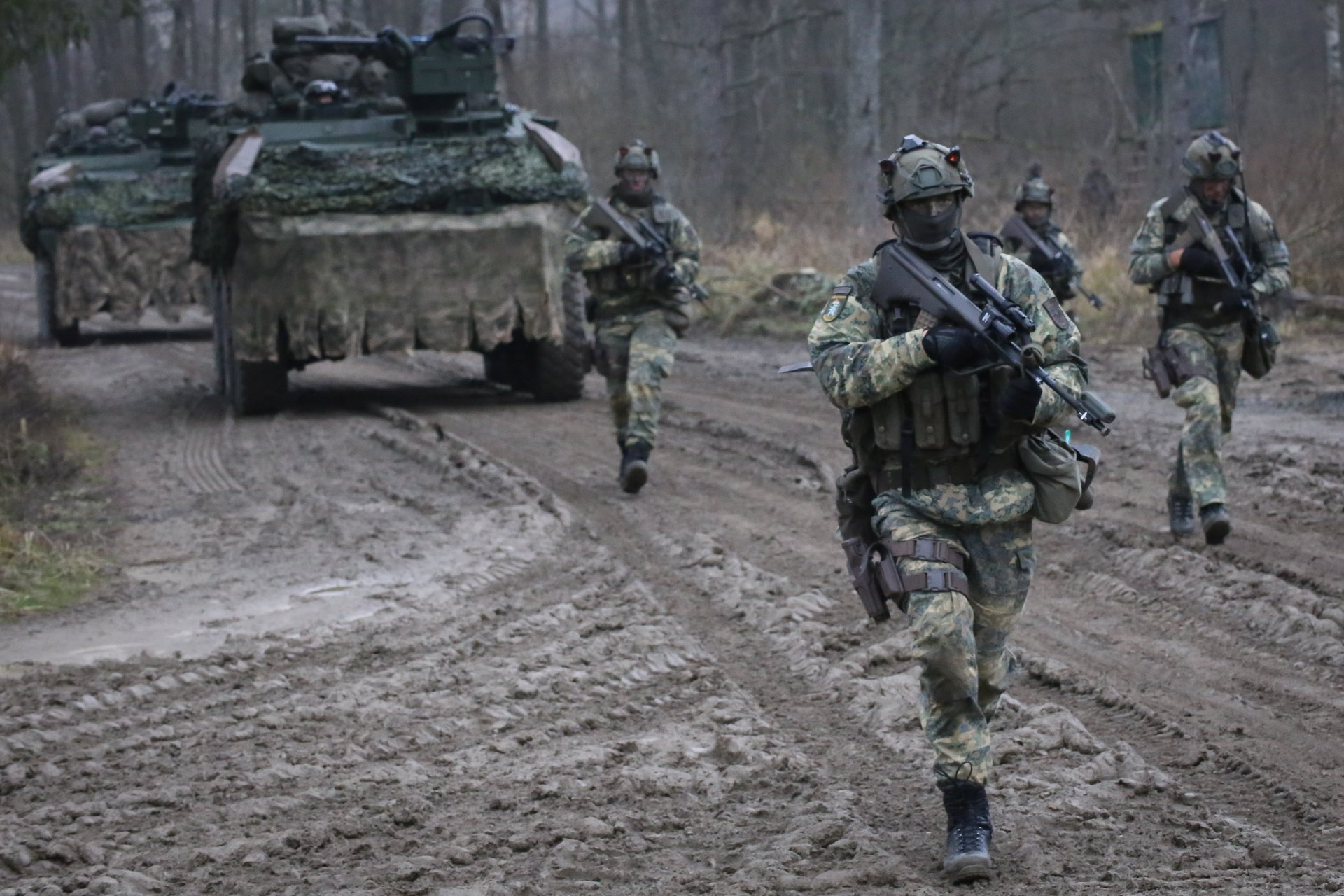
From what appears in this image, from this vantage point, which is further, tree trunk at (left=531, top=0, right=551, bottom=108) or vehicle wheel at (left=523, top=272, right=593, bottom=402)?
tree trunk at (left=531, top=0, right=551, bottom=108)

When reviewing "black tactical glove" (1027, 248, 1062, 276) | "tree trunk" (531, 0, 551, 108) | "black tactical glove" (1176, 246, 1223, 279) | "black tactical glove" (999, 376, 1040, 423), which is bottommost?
"black tactical glove" (1027, 248, 1062, 276)

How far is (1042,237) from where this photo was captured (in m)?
10.9

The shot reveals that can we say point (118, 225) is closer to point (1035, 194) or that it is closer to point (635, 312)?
point (635, 312)

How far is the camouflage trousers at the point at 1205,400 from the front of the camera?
25.5 ft

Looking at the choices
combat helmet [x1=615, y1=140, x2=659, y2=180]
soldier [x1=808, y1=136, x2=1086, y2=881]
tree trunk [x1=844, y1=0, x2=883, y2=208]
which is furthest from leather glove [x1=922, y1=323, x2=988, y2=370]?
tree trunk [x1=844, y1=0, x2=883, y2=208]

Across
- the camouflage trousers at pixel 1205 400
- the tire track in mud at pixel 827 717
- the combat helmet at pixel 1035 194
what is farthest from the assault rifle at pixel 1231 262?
the combat helmet at pixel 1035 194

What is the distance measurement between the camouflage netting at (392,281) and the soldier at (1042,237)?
13.2ft

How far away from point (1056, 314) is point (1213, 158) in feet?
11.5

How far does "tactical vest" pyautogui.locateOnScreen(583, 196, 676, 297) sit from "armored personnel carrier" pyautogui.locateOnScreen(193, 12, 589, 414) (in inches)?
145

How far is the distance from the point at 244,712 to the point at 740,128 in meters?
31.1

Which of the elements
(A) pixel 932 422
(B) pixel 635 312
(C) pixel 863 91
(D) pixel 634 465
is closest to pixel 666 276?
(B) pixel 635 312

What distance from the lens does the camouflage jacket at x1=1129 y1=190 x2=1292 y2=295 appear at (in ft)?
25.7

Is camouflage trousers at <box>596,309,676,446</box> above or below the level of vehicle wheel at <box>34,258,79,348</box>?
above

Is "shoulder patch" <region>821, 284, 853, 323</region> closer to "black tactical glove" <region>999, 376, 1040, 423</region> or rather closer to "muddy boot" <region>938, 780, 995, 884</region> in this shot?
"black tactical glove" <region>999, 376, 1040, 423</region>
